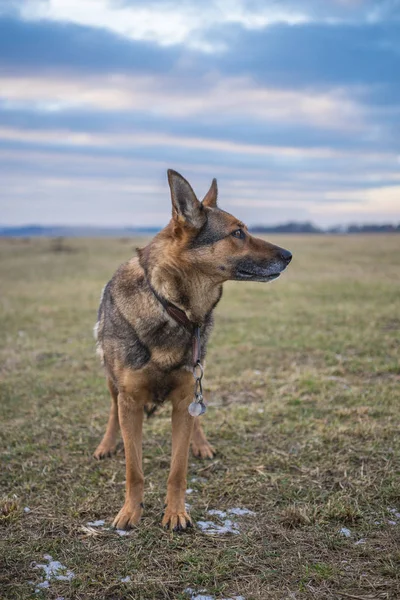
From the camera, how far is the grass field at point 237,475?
3580 mm

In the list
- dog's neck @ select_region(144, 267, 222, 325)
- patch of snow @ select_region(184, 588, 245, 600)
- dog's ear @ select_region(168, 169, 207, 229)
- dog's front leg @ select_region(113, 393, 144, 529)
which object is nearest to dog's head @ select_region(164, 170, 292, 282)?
dog's ear @ select_region(168, 169, 207, 229)

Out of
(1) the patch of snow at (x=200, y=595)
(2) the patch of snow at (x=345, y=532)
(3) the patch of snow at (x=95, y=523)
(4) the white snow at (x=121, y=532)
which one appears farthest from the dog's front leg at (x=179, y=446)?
(2) the patch of snow at (x=345, y=532)

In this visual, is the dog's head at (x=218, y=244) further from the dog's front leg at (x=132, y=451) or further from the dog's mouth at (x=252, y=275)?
the dog's front leg at (x=132, y=451)

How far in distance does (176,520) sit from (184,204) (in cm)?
250

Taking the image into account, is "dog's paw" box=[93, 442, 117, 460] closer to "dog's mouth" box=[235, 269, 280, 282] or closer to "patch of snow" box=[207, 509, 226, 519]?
"patch of snow" box=[207, 509, 226, 519]

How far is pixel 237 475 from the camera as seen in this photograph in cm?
514

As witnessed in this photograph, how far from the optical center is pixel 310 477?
5082 mm

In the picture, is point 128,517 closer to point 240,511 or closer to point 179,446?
point 179,446

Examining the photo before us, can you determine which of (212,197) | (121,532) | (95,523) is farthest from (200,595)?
(212,197)

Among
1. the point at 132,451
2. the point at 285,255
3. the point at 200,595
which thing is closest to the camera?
the point at 200,595

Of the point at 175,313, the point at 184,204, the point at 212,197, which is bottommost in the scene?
the point at 175,313

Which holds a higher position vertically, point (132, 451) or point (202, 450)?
point (132, 451)

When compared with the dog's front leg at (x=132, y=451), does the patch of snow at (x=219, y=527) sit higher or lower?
lower

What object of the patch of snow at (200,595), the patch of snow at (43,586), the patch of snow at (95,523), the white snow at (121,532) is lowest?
the patch of snow at (95,523)
